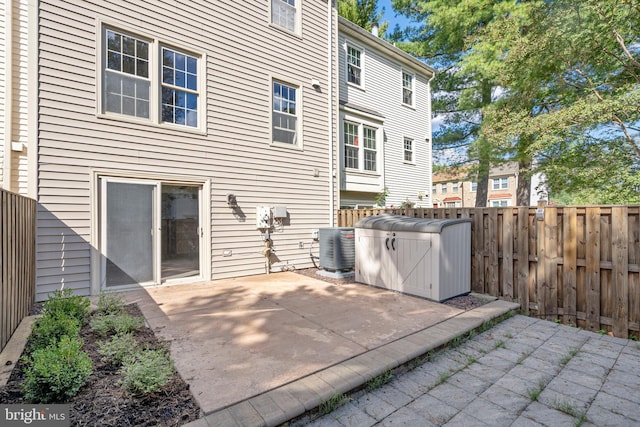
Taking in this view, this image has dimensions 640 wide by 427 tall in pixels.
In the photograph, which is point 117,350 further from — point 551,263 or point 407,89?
point 407,89

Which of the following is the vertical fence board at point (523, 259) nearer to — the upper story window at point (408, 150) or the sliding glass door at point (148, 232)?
the sliding glass door at point (148, 232)

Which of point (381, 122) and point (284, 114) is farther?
point (381, 122)

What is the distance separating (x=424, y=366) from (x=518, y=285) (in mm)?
2622

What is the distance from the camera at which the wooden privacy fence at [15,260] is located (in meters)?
2.69

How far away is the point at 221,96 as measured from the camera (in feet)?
19.6

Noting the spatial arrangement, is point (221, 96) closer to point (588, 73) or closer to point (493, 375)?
point (493, 375)

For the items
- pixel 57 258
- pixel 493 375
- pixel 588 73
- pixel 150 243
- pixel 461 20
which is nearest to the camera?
pixel 493 375

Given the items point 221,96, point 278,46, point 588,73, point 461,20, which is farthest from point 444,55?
point 221,96

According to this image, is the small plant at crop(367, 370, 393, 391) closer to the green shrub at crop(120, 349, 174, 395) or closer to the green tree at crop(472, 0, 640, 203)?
the green shrub at crop(120, 349, 174, 395)

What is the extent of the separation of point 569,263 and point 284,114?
6000 millimetres

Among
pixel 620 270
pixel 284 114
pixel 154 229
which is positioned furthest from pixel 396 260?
pixel 284 114

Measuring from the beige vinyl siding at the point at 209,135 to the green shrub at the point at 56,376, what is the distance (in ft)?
10.1

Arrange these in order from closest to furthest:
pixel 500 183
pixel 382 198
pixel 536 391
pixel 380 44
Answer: pixel 536 391
pixel 382 198
pixel 380 44
pixel 500 183

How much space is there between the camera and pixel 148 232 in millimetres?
5148
